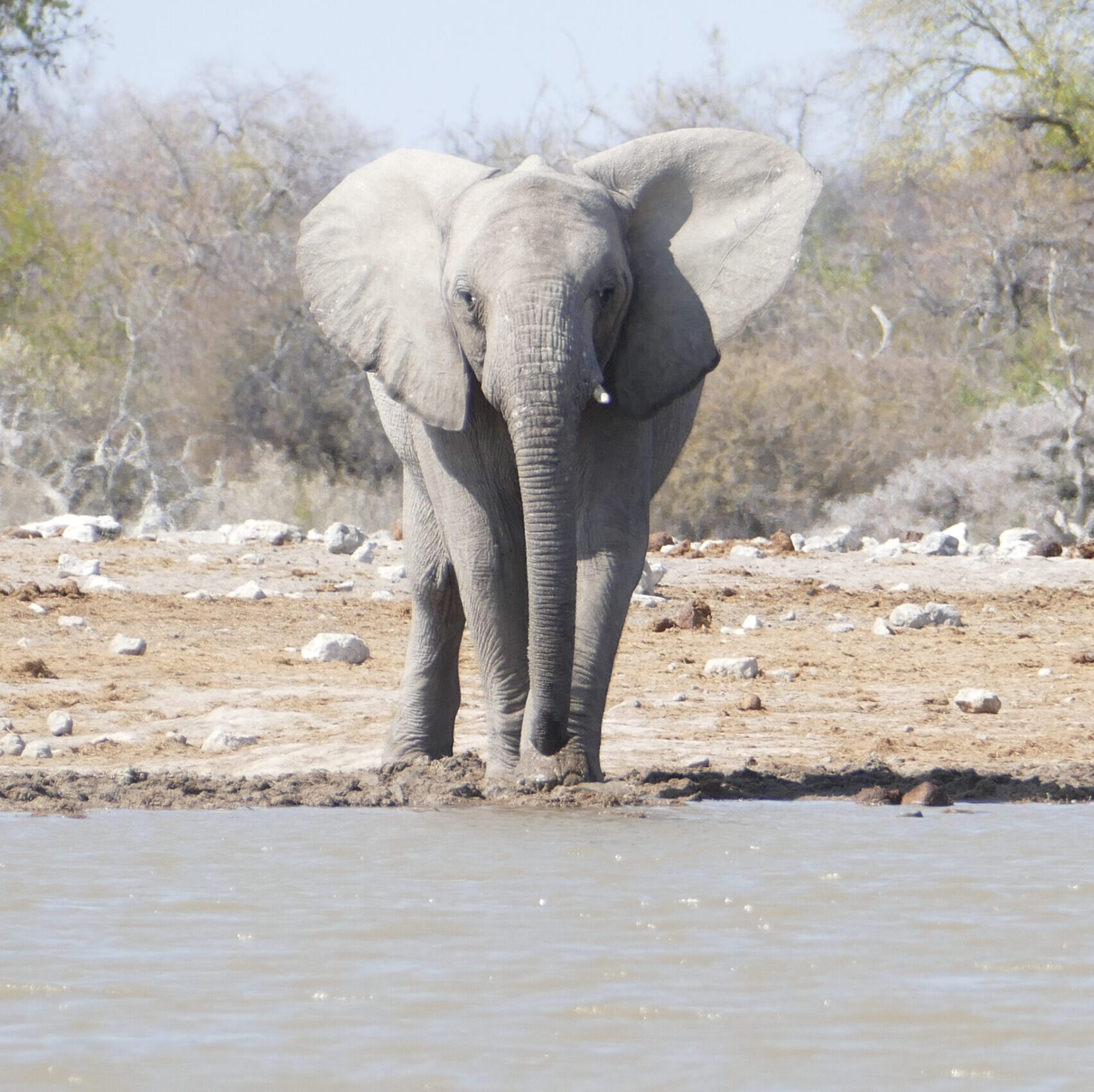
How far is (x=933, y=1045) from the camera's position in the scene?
3.03 m

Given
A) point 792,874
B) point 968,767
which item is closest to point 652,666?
point 968,767

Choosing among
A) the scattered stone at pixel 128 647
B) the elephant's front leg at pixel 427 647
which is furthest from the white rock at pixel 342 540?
the elephant's front leg at pixel 427 647

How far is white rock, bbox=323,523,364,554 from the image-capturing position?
1384cm

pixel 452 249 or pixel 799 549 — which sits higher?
pixel 452 249

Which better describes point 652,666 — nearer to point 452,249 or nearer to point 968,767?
point 968,767

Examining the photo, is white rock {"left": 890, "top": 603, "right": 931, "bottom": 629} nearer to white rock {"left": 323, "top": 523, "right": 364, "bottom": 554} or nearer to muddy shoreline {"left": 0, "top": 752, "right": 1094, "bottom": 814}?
muddy shoreline {"left": 0, "top": 752, "right": 1094, "bottom": 814}

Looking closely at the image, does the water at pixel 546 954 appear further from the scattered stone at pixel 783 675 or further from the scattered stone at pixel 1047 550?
the scattered stone at pixel 1047 550

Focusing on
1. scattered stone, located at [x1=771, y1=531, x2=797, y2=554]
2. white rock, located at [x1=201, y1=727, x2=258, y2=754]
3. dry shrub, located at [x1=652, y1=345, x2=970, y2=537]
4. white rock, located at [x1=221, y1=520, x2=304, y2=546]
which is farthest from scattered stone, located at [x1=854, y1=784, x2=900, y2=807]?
dry shrub, located at [x1=652, y1=345, x2=970, y2=537]

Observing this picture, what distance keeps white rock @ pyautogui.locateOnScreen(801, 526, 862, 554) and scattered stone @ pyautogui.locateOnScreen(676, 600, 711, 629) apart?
4.44 meters

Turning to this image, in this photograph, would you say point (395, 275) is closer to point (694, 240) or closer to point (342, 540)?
point (694, 240)

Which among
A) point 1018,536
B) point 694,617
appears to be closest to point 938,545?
point 1018,536

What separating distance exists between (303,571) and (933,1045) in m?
9.95

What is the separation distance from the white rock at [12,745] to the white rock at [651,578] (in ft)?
16.5

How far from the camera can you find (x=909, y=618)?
36.3 feet
